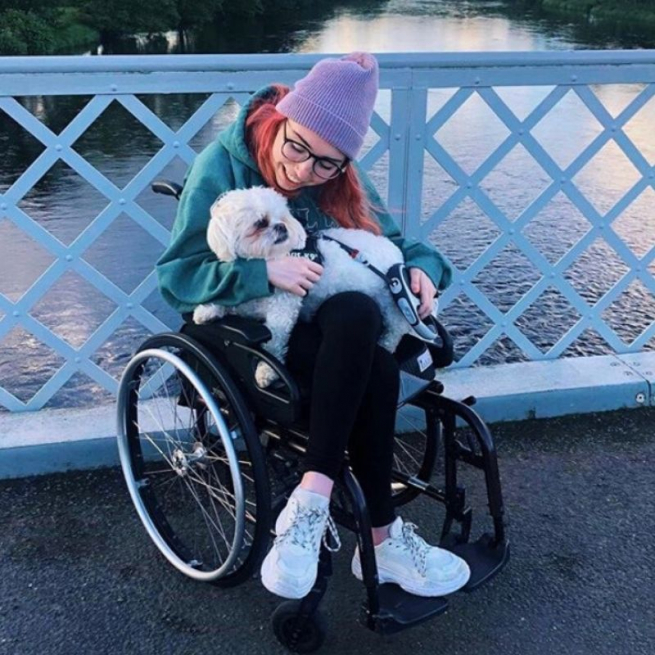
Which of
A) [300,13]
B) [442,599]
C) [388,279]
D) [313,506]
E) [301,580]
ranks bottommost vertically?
[300,13]

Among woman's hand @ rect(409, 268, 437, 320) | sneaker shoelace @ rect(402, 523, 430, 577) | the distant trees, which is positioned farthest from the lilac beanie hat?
the distant trees

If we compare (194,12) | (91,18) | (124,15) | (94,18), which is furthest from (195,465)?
(194,12)

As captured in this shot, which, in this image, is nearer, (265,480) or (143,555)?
(265,480)

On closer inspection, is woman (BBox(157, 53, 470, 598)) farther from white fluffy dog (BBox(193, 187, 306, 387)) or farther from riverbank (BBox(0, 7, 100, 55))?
→ riverbank (BBox(0, 7, 100, 55))

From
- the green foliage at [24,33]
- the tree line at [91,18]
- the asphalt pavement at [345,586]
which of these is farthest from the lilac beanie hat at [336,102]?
the green foliage at [24,33]

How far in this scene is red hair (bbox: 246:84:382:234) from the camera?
6.33 feet

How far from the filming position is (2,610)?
200 centimetres

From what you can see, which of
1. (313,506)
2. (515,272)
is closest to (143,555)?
(313,506)

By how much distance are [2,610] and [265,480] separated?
2.68 feet

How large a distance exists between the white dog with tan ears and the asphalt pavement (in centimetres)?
66

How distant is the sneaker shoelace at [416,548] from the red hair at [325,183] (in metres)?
0.76

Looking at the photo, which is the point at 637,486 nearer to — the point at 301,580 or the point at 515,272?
the point at 301,580

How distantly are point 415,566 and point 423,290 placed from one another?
65cm

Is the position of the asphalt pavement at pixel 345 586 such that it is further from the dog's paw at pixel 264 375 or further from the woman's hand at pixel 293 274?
the woman's hand at pixel 293 274
